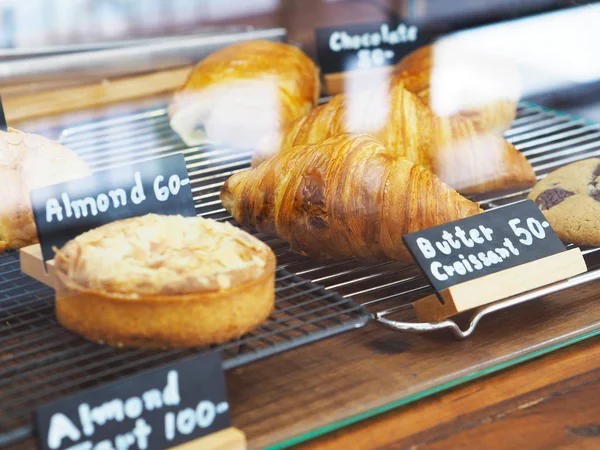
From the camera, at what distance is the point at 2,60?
1.49 metres

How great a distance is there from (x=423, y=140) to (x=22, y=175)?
0.70 meters

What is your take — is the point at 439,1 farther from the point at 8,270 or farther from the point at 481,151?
the point at 8,270

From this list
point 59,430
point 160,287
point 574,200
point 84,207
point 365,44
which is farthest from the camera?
point 365,44

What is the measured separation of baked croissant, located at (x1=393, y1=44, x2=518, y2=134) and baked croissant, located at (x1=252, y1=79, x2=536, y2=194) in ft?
0.46

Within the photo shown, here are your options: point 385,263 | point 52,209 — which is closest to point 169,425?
point 52,209

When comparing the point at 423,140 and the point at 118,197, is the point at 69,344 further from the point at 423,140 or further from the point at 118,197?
the point at 423,140

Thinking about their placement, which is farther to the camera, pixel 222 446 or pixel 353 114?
pixel 353 114

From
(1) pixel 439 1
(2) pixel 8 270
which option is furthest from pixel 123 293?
(1) pixel 439 1

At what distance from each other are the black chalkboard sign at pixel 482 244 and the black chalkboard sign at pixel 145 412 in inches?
13.1

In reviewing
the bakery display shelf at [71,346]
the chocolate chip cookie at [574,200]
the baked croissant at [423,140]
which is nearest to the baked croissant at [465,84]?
the baked croissant at [423,140]

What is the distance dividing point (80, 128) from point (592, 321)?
0.89 m

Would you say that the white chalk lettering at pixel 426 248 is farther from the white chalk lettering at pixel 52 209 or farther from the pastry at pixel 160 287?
the white chalk lettering at pixel 52 209

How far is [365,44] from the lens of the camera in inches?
75.7

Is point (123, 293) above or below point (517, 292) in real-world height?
above
